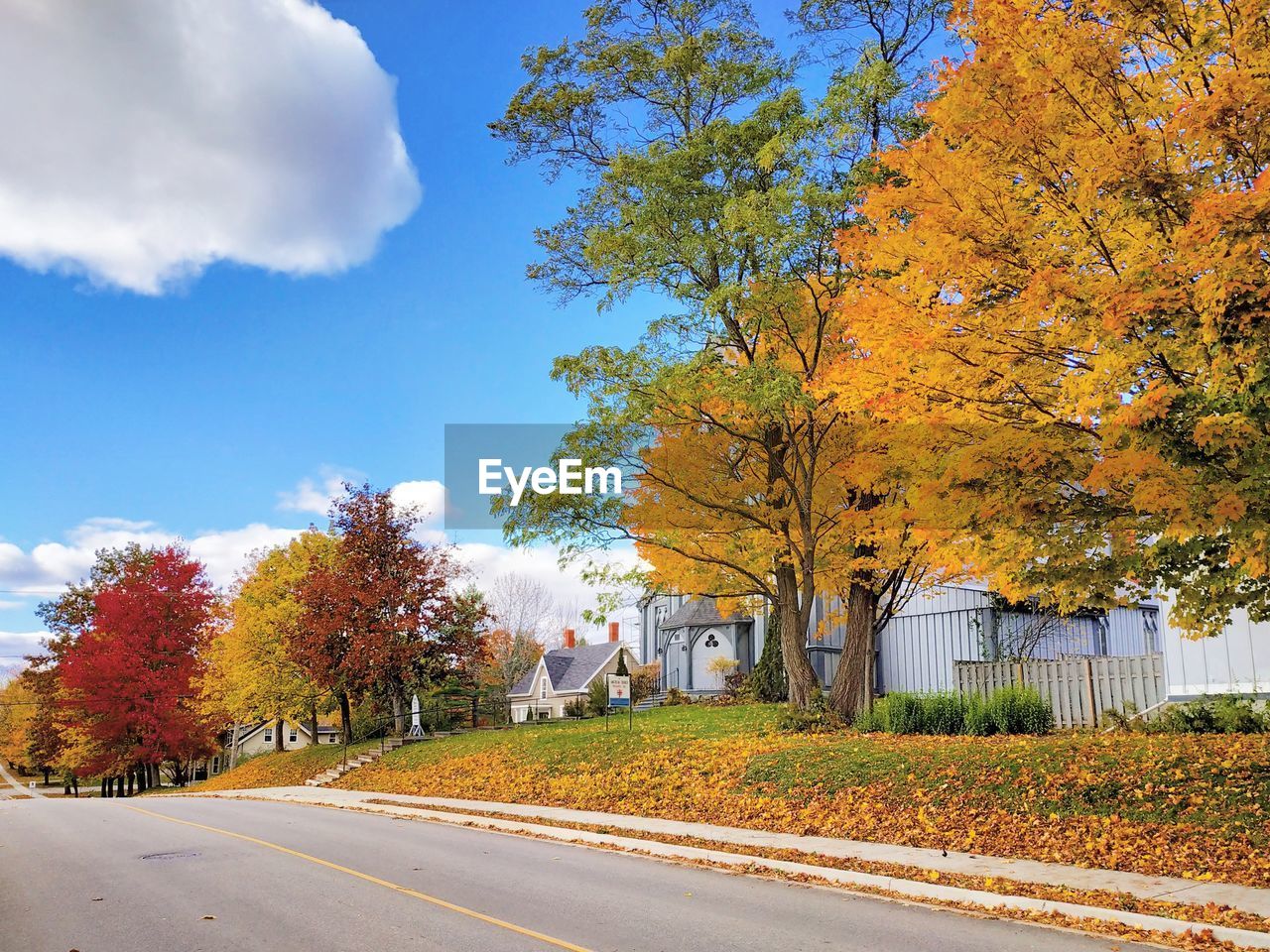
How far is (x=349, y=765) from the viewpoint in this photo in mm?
31625

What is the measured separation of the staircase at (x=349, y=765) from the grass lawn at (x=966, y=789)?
34.2ft

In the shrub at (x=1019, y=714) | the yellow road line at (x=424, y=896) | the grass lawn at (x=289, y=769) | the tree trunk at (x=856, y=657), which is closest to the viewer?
the yellow road line at (x=424, y=896)

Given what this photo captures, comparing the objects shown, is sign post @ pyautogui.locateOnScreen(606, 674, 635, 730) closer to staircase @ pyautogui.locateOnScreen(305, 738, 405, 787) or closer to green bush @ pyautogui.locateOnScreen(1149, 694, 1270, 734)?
green bush @ pyautogui.locateOnScreen(1149, 694, 1270, 734)

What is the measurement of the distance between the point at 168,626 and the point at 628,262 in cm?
3294

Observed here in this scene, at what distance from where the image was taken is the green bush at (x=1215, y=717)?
→ 14.6 metres

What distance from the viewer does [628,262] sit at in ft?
60.2

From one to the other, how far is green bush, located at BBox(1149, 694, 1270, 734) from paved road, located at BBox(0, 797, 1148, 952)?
909 cm

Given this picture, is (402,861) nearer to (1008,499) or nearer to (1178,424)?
(1008,499)

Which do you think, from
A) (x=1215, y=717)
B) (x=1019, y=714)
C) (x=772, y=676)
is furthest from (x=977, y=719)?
(x=772, y=676)

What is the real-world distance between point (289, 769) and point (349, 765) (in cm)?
Result: 494

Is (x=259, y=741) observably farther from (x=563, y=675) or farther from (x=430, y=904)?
(x=430, y=904)

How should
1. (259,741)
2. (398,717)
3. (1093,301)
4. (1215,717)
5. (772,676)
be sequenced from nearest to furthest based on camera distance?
(1093,301) < (1215,717) < (772,676) < (398,717) < (259,741)

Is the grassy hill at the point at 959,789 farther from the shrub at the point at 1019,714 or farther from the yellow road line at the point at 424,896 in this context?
the yellow road line at the point at 424,896

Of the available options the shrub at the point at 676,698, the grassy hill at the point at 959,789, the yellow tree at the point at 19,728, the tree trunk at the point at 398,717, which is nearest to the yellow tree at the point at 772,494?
the grassy hill at the point at 959,789
